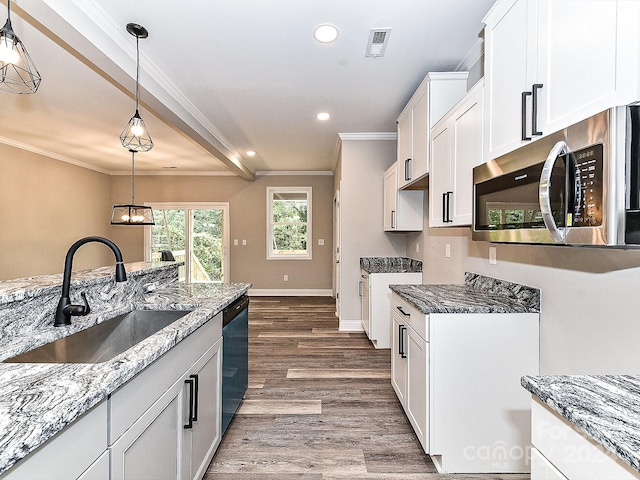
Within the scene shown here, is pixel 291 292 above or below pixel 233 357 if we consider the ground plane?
below

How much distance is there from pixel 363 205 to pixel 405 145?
1.47m

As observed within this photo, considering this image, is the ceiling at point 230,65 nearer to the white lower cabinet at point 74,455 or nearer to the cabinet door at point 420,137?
the cabinet door at point 420,137

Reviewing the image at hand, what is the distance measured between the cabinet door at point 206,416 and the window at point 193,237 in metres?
5.92

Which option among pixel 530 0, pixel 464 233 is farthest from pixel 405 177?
pixel 530 0

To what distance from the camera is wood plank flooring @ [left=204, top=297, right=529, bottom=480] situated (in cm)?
202

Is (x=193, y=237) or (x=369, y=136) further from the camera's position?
(x=193, y=237)

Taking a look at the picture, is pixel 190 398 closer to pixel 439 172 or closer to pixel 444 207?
pixel 444 207

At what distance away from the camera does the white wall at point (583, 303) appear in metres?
1.33

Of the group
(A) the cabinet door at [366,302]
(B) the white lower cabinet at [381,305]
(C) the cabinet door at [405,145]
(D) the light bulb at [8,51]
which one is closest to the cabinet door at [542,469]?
(D) the light bulb at [8,51]

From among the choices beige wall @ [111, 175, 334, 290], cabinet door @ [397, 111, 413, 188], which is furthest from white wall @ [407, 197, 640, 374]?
beige wall @ [111, 175, 334, 290]

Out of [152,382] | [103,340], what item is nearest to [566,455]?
[152,382]

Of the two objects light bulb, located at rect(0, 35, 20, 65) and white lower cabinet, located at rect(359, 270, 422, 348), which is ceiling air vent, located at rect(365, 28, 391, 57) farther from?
white lower cabinet, located at rect(359, 270, 422, 348)

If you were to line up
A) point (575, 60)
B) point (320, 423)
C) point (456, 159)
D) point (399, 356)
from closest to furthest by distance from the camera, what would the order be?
point (575, 60)
point (456, 159)
point (320, 423)
point (399, 356)

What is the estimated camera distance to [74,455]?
2.85ft
